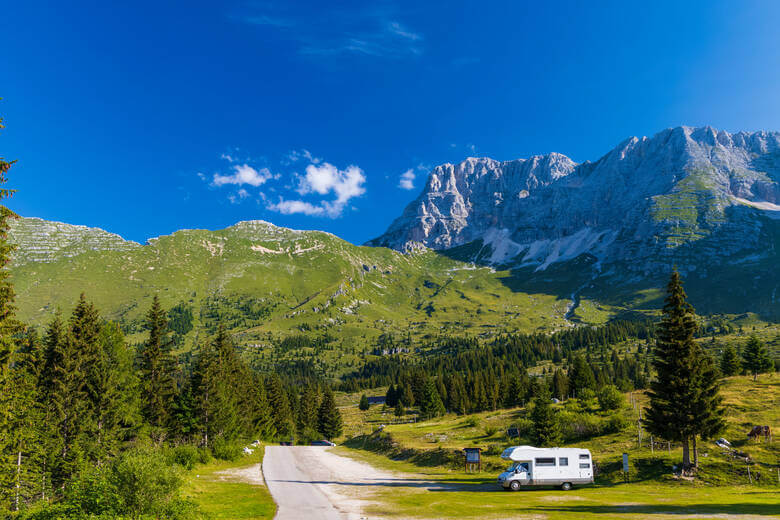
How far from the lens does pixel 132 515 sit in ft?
54.3

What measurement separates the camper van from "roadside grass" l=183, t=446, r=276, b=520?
20.1m

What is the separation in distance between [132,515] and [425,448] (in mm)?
48490

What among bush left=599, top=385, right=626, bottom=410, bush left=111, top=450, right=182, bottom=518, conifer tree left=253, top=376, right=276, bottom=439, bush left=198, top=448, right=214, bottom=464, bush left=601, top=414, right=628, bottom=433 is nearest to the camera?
bush left=111, top=450, right=182, bottom=518

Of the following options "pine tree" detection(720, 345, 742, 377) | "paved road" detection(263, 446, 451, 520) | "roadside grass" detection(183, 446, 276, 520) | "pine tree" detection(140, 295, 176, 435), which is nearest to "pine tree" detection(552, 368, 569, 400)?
"pine tree" detection(720, 345, 742, 377)

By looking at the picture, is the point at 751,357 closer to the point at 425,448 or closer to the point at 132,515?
the point at 425,448

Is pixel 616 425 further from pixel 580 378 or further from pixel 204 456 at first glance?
pixel 204 456

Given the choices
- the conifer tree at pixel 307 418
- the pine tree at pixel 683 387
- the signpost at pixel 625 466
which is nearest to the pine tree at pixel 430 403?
the conifer tree at pixel 307 418

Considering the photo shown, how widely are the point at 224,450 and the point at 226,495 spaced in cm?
2483

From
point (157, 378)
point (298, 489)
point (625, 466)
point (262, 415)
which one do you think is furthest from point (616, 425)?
point (262, 415)

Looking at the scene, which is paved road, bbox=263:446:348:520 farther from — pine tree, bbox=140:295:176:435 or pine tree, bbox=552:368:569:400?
pine tree, bbox=552:368:569:400

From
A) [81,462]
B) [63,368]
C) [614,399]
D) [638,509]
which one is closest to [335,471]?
[81,462]

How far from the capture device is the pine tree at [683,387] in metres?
35.4

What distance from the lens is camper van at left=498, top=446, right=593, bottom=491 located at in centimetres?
3494

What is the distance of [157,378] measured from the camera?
174 ft
